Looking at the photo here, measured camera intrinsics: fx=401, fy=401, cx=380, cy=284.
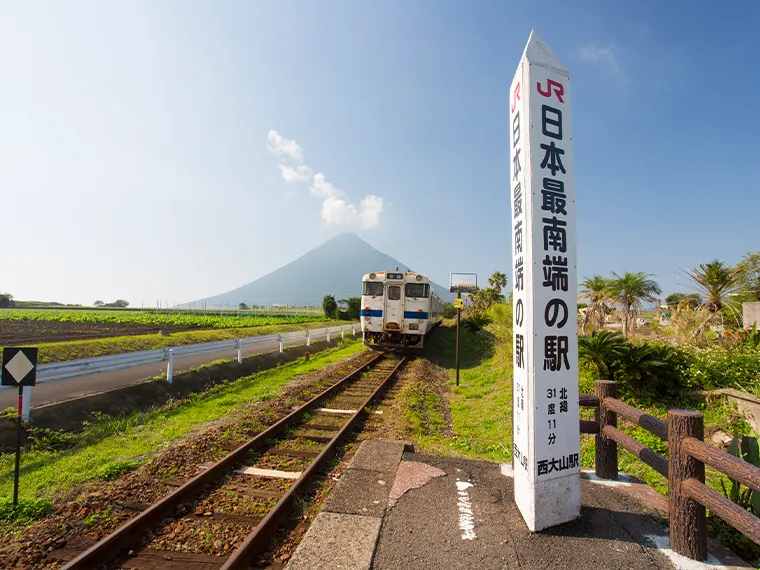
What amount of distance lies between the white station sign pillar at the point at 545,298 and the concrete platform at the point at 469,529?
0.79ft

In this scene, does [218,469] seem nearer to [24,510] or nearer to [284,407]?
[24,510]

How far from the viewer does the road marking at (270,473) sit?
521cm

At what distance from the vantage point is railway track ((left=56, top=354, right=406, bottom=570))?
349 centimetres

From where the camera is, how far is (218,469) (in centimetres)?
516

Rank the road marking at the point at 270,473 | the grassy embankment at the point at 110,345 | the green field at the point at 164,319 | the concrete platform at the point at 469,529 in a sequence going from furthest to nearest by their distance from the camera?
the green field at the point at 164,319 < the grassy embankment at the point at 110,345 < the road marking at the point at 270,473 < the concrete platform at the point at 469,529

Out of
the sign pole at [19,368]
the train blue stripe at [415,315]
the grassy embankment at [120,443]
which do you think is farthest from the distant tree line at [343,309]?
the sign pole at [19,368]

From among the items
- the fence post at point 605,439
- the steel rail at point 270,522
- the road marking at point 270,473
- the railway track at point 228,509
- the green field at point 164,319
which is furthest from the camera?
the green field at point 164,319

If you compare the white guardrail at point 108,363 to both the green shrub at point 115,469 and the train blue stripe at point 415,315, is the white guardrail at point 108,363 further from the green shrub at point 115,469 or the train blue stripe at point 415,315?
the train blue stripe at point 415,315

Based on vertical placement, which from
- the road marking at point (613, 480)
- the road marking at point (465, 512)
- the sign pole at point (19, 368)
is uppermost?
the sign pole at point (19, 368)

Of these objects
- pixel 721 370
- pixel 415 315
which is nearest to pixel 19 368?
pixel 721 370

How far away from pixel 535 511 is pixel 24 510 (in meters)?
5.13

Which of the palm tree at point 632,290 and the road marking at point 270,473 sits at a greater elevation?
the palm tree at point 632,290

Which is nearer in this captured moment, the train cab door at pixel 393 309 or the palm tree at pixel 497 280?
the train cab door at pixel 393 309

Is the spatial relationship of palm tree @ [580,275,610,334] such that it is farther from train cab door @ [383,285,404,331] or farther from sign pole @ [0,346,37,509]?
sign pole @ [0,346,37,509]
